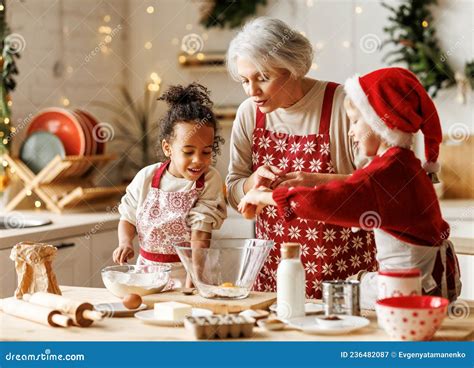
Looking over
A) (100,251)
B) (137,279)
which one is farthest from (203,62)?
(137,279)

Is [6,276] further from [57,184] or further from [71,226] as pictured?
[57,184]

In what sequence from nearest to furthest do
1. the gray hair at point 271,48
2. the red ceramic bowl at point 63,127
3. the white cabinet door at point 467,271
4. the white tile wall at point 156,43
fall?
the gray hair at point 271,48 → the white cabinet door at point 467,271 → the red ceramic bowl at point 63,127 → the white tile wall at point 156,43

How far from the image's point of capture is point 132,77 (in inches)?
175

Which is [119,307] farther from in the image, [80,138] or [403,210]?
[80,138]

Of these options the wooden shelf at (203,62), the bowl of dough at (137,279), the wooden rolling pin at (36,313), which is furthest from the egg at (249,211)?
the wooden shelf at (203,62)

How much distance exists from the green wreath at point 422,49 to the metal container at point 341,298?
231 cm

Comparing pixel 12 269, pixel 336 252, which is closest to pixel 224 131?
pixel 12 269

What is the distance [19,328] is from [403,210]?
0.88 metres

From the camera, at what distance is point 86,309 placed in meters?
1.78

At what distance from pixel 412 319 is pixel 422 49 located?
2.54 metres

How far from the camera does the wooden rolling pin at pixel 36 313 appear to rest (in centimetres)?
177

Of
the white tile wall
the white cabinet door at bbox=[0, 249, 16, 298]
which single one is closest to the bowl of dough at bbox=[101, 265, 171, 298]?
the white cabinet door at bbox=[0, 249, 16, 298]

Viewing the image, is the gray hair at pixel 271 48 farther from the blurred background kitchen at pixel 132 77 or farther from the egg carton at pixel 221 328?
the blurred background kitchen at pixel 132 77

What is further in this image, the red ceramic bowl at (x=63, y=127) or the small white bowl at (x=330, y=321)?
the red ceramic bowl at (x=63, y=127)
